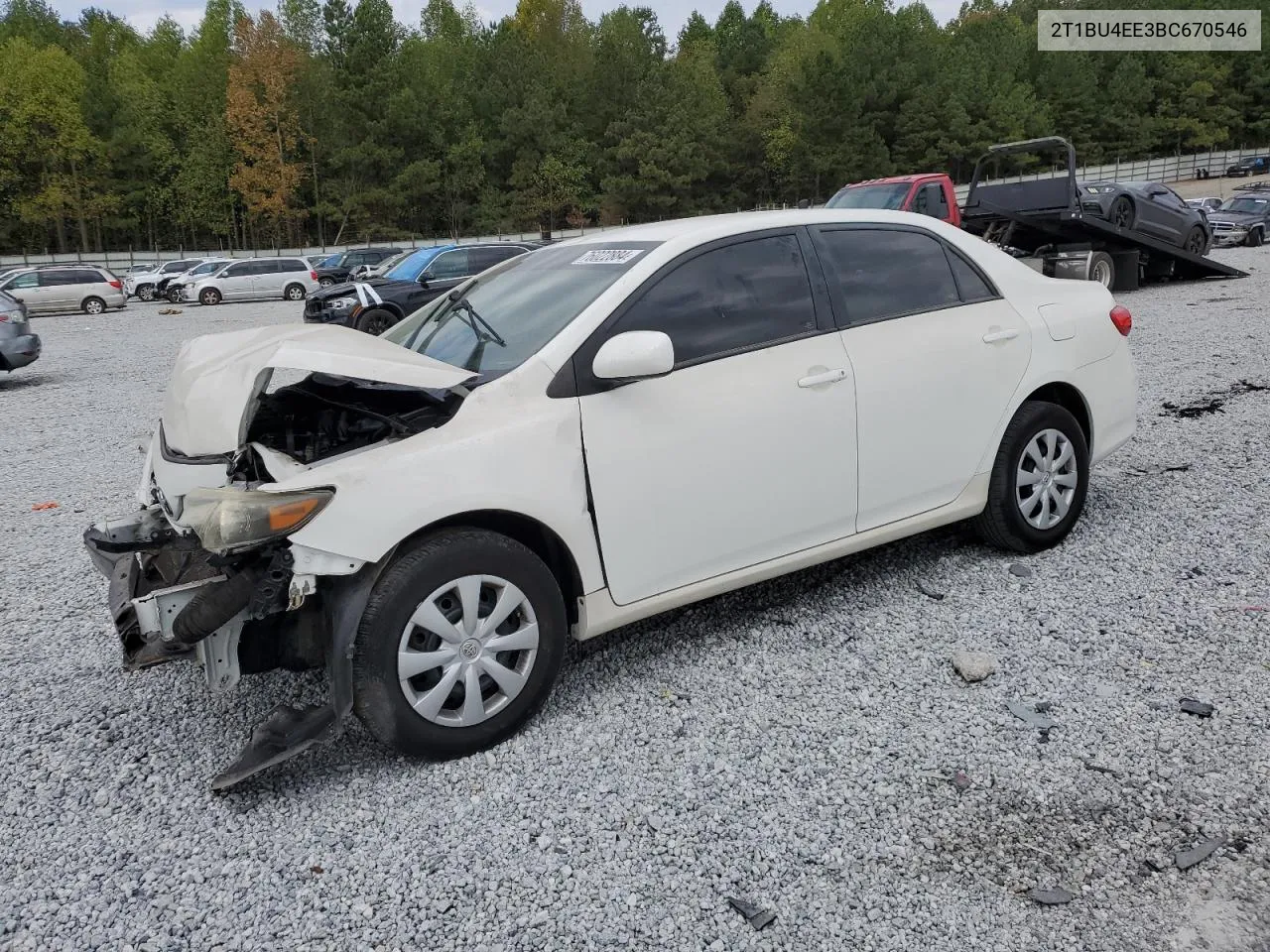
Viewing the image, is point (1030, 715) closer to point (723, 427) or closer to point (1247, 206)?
point (723, 427)

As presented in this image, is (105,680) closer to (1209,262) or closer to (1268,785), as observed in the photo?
(1268,785)

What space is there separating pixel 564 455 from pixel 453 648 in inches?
28.7

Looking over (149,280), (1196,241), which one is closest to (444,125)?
(149,280)

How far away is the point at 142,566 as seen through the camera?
3566 mm

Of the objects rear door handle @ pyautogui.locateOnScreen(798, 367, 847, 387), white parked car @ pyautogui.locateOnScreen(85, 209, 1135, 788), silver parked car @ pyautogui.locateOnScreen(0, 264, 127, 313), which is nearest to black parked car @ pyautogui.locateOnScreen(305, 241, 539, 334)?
white parked car @ pyautogui.locateOnScreen(85, 209, 1135, 788)

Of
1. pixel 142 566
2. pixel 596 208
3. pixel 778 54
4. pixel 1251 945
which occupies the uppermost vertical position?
pixel 778 54

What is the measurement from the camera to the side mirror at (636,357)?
3.26m

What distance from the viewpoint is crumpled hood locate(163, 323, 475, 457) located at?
316cm

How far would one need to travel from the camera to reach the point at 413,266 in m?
18.0

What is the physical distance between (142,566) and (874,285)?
123 inches

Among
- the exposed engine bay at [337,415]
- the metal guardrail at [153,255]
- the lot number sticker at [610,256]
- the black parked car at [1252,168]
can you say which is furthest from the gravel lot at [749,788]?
the black parked car at [1252,168]

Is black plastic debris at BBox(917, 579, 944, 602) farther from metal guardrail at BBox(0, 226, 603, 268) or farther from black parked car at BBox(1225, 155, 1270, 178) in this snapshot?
black parked car at BBox(1225, 155, 1270, 178)

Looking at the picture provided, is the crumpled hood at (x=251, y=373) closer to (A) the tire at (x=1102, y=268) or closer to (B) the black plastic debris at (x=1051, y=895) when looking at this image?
(B) the black plastic debris at (x=1051, y=895)

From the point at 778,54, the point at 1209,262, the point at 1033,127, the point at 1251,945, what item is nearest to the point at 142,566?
the point at 1251,945
